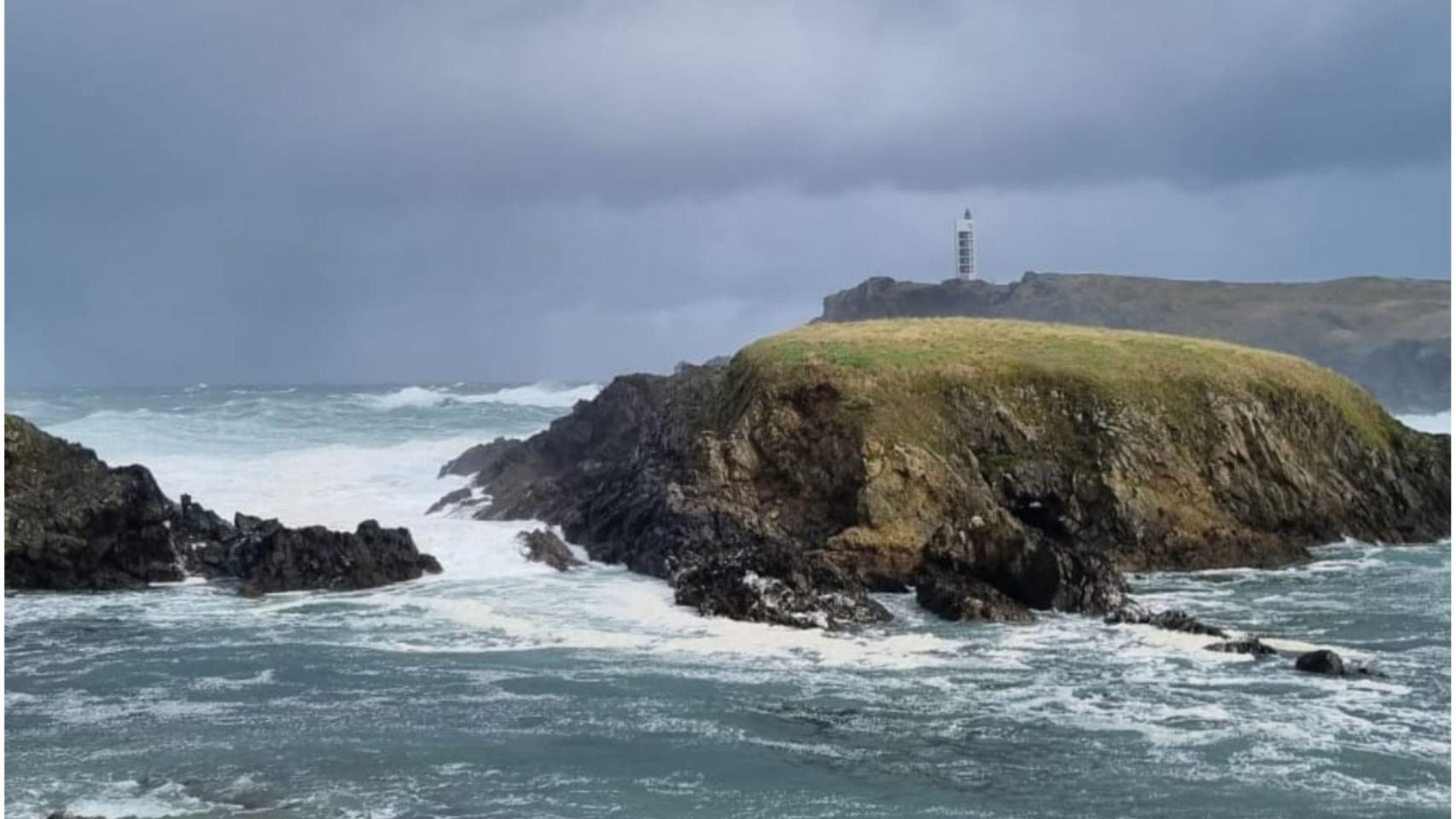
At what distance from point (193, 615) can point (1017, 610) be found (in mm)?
16475

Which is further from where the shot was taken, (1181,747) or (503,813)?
(1181,747)

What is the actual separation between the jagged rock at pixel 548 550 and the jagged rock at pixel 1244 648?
16205mm

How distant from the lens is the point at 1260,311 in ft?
454

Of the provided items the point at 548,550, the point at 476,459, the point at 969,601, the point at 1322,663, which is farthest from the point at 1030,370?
the point at 476,459

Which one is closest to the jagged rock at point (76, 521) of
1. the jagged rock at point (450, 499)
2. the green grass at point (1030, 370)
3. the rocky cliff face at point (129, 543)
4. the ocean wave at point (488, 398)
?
the rocky cliff face at point (129, 543)

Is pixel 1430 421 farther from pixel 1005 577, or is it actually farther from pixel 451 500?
pixel 1005 577

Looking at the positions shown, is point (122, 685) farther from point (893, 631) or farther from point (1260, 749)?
point (1260, 749)

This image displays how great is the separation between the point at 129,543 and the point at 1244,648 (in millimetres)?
24908

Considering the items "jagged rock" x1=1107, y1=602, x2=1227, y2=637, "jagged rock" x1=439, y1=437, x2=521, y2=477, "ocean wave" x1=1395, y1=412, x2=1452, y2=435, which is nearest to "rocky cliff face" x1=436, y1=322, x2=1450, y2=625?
"jagged rock" x1=1107, y1=602, x2=1227, y2=637

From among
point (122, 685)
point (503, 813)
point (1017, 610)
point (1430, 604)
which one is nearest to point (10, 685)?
point (122, 685)

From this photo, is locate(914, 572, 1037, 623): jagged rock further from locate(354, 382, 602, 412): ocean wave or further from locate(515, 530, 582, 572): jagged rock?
locate(354, 382, 602, 412): ocean wave

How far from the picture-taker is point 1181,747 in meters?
18.6

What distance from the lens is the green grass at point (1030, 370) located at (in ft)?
126

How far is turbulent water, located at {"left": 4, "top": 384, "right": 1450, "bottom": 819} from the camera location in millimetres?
16844
